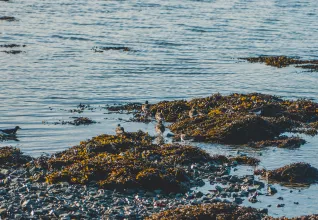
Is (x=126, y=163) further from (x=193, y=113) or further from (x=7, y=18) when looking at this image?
(x=7, y=18)

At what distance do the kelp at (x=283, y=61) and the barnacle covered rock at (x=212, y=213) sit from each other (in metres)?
23.1

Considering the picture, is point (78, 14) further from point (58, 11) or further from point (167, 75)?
point (167, 75)

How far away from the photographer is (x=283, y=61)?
3697cm

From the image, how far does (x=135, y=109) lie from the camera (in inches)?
982

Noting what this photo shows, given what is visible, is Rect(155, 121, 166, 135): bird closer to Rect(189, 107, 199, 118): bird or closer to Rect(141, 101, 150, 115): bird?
Rect(189, 107, 199, 118): bird

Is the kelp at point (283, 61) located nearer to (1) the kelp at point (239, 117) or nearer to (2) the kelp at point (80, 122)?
(1) the kelp at point (239, 117)

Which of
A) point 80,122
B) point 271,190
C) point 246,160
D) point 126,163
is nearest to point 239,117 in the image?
point 246,160

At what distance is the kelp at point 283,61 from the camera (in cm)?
3595

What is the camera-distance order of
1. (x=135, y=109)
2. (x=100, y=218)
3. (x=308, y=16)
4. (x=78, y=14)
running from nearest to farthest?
(x=100, y=218), (x=135, y=109), (x=78, y=14), (x=308, y=16)

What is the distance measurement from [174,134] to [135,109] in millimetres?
3996

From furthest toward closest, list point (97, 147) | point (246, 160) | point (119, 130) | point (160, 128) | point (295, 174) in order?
point (160, 128), point (119, 130), point (97, 147), point (246, 160), point (295, 174)

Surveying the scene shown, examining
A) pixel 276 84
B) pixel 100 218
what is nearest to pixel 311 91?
pixel 276 84

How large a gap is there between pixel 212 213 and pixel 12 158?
666cm

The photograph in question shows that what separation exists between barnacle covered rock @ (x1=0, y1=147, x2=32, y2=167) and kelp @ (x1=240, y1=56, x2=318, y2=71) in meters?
21.0
